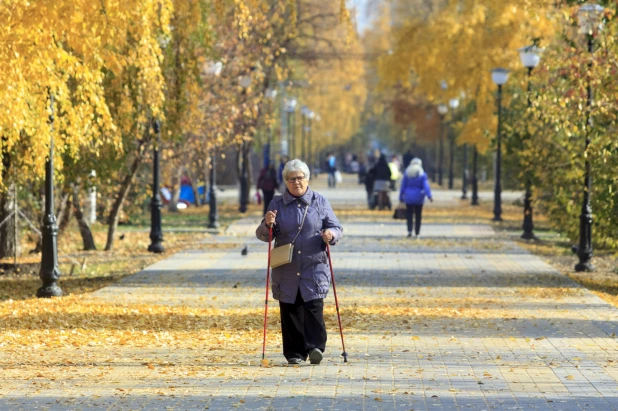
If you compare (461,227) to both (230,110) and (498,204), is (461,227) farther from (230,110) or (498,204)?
(230,110)

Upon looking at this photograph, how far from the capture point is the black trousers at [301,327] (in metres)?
10.6

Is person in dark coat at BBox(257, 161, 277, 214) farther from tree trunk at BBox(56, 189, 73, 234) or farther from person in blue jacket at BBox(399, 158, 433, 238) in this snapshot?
tree trunk at BBox(56, 189, 73, 234)

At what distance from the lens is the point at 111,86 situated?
66.7 ft

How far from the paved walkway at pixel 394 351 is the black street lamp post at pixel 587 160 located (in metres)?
0.73

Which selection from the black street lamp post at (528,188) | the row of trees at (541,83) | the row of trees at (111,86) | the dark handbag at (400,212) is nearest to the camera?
the row of trees at (111,86)

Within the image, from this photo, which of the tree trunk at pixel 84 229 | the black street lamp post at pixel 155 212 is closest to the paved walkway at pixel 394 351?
the black street lamp post at pixel 155 212

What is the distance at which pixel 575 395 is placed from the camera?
915 cm

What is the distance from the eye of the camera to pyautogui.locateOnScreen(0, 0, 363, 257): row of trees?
1326cm

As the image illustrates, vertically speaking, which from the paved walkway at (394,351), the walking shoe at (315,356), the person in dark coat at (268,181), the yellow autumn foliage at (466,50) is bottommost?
the paved walkway at (394,351)

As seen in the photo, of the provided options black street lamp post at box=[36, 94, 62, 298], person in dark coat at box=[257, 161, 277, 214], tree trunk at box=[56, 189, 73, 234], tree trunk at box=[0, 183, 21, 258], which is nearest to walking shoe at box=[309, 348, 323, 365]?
black street lamp post at box=[36, 94, 62, 298]

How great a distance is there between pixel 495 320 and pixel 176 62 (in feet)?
36.1

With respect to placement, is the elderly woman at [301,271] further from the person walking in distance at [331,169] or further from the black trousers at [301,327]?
the person walking in distance at [331,169]

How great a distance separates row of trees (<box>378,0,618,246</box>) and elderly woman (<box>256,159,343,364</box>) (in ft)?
22.5

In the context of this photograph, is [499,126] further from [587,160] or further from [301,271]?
[301,271]
